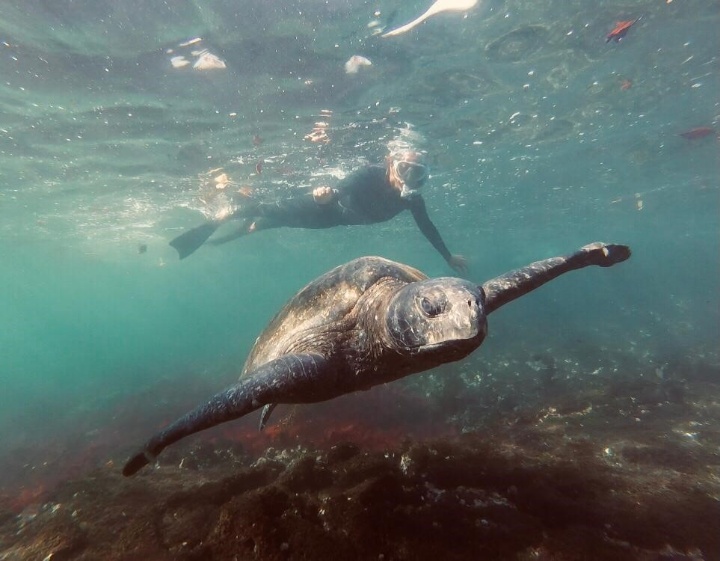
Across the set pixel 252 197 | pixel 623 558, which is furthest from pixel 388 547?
pixel 252 197

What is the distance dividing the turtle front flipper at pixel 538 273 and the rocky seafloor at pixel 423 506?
2278mm

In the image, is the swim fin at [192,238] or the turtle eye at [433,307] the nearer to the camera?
the turtle eye at [433,307]

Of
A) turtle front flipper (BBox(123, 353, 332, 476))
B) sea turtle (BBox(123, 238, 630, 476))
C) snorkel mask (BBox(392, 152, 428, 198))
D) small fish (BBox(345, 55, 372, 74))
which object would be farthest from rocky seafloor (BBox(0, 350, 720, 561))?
small fish (BBox(345, 55, 372, 74))

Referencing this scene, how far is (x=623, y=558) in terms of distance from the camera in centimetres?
295

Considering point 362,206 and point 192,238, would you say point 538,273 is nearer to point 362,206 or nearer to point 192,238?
point 362,206

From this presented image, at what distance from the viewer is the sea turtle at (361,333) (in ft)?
11.2

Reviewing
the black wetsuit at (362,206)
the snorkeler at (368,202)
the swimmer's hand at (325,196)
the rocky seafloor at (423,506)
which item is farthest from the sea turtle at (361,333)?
the swimmer's hand at (325,196)

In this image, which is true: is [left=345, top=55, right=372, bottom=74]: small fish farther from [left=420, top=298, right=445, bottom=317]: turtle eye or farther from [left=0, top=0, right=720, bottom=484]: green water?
[left=420, top=298, right=445, bottom=317]: turtle eye

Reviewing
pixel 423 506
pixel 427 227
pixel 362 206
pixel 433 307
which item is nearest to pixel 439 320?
pixel 433 307

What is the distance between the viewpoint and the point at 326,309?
5082 mm

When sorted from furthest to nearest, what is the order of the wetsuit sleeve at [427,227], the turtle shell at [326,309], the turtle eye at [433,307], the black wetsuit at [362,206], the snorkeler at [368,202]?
the snorkeler at [368,202], the black wetsuit at [362,206], the wetsuit sleeve at [427,227], the turtle shell at [326,309], the turtle eye at [433,307]

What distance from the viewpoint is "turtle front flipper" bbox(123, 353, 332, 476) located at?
3.46 metres

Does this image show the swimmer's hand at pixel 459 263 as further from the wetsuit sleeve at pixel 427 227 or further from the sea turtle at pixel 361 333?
the sea turtle at pixel 361 333

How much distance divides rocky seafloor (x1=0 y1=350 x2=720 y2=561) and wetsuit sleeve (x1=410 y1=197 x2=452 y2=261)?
5.79 metres
